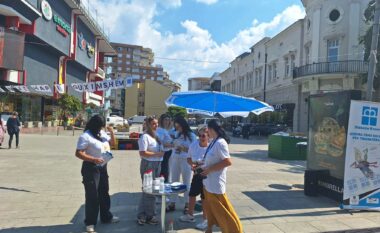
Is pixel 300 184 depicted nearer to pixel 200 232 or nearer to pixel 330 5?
pixel 200 232

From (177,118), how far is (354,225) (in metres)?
3.70

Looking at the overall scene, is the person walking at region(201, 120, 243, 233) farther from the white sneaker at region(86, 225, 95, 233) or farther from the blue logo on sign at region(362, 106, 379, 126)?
the blue logo on sign at region(362, 106, 379, 126)

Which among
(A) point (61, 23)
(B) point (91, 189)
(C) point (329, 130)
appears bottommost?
(B) point (91, 189)

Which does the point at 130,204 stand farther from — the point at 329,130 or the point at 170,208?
the point at 329,130

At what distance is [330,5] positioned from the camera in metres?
Result: 29.5

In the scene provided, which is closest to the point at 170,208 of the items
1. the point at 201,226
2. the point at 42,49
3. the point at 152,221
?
the point at 152,221

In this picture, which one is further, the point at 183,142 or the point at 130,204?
the point at 130,204

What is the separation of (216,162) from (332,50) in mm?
28398

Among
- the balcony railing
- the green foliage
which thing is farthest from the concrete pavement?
the green foliage

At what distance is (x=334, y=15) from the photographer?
2944cm

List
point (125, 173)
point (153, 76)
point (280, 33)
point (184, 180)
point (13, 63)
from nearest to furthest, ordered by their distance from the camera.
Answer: point (184, 180) < point (125, 173) < point (13, 63) < point (280, 33) < point (153, 76)

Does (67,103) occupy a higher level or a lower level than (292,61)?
lower

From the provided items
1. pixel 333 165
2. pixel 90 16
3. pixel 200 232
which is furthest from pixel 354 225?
pixel 90 16

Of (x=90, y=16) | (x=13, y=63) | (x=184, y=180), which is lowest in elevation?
(x=184, y=180)
